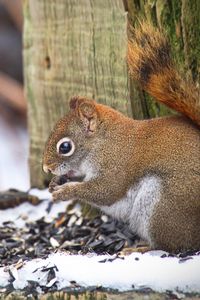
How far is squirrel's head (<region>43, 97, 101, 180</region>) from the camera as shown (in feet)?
12.5

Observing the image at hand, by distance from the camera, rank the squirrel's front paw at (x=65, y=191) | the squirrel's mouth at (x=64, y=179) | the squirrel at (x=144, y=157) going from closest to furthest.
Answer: the squirrel at (x=144, y=157) < the squirrel's front paw at (x=65, y=191) < the squirrel's mouth at (x=64, y=179)

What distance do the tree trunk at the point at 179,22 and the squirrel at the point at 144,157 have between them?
191 millimetres

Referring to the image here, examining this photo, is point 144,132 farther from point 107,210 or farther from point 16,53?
point 16,53

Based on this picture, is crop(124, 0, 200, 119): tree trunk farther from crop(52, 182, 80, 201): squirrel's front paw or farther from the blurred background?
the blurred background

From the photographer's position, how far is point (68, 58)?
14.9ft

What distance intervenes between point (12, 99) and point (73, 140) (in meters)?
4.15

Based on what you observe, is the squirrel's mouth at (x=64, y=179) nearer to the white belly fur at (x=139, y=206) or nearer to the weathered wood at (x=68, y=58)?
the white belly fur at (x=139, y=206)

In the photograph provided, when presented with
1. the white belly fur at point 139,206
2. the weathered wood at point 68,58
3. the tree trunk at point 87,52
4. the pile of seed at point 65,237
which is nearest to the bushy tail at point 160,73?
the tree trunk at point 87,52

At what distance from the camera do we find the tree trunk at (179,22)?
3889 millimetres

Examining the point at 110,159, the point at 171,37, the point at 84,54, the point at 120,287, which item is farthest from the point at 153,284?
the point at 84,54

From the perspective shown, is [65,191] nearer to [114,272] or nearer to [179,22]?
[114,272]

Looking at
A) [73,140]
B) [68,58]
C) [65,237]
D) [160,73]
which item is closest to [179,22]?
[160,73]

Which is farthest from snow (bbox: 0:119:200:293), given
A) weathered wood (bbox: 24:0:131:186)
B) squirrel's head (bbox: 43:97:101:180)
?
weathered wood (bbox: 24:0:131:186)

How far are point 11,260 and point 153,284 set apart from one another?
89 cm
